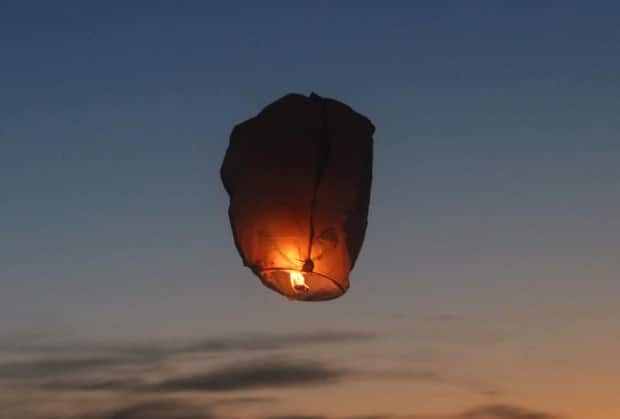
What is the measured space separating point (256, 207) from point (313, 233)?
31cm

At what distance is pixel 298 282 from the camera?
644 inches

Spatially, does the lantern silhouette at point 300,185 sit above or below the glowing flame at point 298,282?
above

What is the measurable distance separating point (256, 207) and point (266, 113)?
471 mm

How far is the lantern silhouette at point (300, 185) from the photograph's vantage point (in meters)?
16.0

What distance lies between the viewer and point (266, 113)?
1616 centimetres

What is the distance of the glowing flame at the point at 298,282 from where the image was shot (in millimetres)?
16312

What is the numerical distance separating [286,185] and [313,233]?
0.89 feet

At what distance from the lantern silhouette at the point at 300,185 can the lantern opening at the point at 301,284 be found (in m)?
0.03

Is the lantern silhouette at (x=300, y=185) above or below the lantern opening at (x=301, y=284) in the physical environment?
above

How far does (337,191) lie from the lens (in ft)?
52.6

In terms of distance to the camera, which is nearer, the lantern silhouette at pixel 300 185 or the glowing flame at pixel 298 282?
the lantern silhouette at pixel 300 185

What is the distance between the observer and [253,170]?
16094mm

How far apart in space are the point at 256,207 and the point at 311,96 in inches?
24.4

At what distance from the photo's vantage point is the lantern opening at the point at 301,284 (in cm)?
1630
